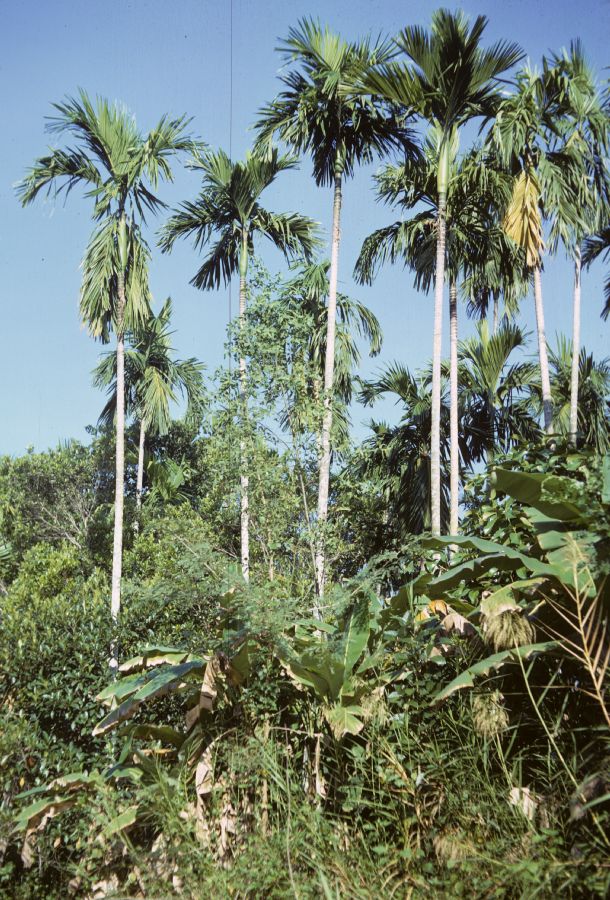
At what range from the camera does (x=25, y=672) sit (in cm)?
859

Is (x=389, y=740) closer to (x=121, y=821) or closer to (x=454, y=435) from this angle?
(x=121, y=821)

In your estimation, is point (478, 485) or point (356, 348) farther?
point (356, 348)

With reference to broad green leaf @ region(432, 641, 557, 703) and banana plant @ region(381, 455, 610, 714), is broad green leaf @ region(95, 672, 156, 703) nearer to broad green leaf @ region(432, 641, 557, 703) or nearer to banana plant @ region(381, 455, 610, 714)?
banana plant @ region(381, 455, 610, 714)

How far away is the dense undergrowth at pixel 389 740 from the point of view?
3.71 meters

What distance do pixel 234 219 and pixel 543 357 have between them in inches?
277

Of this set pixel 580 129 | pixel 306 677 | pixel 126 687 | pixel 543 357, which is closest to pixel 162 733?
pixel 126 687

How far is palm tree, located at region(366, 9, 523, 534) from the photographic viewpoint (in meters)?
Result: 11.9

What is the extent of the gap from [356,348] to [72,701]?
11.0m

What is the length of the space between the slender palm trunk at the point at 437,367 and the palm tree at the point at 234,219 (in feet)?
13.5

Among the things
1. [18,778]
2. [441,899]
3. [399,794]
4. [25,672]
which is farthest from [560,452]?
[25,672]

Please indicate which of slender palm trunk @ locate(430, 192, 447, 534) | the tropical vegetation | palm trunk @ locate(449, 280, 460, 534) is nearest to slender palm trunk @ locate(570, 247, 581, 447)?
the tropical vegetation

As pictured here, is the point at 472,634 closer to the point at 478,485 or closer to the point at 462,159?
the point at 478,485

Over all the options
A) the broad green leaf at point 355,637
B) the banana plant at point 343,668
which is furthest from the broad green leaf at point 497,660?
the broad green leaf at point 355,637

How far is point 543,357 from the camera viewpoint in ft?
45.4
